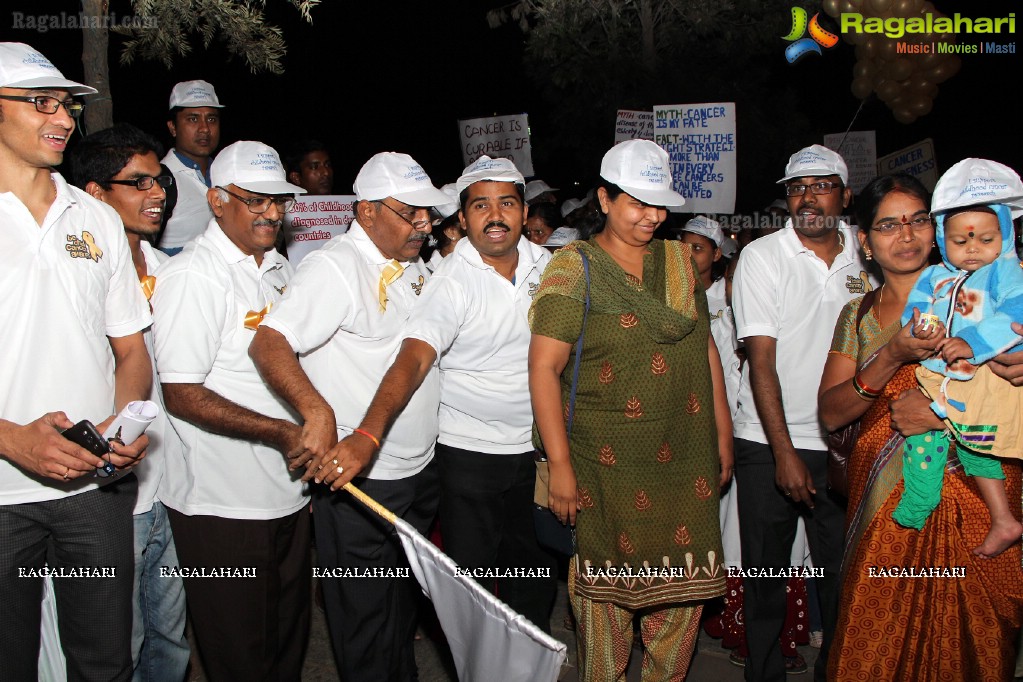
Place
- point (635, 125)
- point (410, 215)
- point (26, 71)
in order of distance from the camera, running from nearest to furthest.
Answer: point (26, 71), point (410, 215), point (635, 125)

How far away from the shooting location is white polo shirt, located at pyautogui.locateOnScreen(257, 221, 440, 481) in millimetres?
3453

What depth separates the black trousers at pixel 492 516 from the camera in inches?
153

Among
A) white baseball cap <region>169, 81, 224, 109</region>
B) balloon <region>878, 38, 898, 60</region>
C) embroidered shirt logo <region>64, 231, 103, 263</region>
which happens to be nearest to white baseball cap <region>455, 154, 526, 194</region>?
embroidered shirt logo <region>64, 231, 103, 263</region>

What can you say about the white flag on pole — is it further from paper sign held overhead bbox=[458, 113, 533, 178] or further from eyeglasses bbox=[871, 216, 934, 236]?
paper sign held overhead bbox=[458, 113, 533, 178]

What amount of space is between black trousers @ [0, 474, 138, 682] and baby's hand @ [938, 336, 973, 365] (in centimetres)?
278

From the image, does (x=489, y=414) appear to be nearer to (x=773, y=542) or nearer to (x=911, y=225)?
(x=773, y=542)

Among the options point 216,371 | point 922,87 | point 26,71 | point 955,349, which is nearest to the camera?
point 26,71

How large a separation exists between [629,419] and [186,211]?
3.27 m

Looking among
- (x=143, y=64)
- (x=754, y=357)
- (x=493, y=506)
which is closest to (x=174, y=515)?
(x=493, y=506)

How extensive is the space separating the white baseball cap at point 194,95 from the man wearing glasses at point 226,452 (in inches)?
94.5

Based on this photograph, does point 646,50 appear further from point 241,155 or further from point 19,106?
point 19,106

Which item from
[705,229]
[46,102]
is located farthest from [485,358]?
[705,229]

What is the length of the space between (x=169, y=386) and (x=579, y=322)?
1560mm

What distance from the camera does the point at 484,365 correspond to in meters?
3.82
